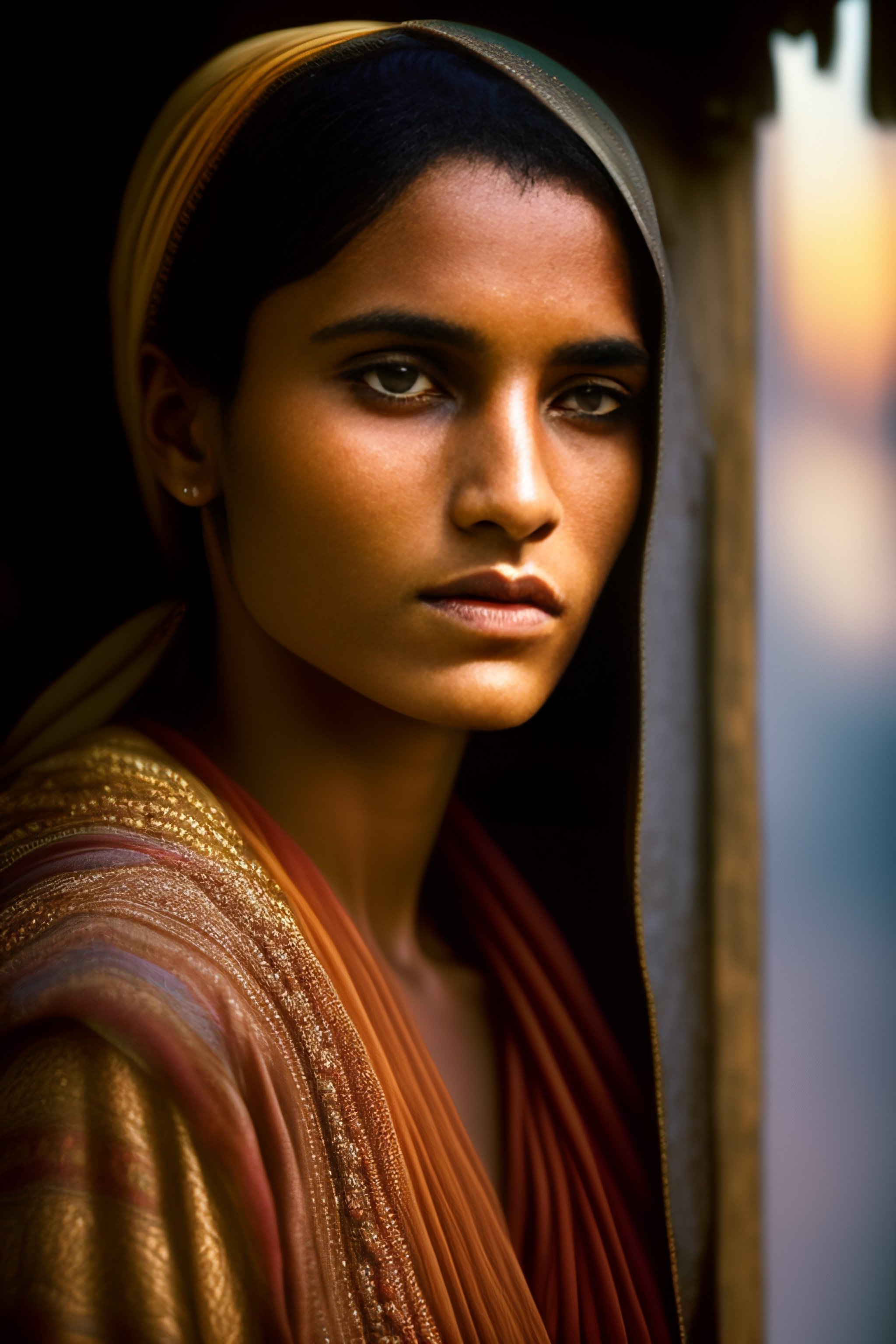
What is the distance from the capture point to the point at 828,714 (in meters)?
1.38

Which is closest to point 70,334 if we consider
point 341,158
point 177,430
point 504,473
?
point 177,430

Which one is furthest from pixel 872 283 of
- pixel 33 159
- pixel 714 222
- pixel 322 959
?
pixel 322 959

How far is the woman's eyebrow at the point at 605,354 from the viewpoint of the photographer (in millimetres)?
732

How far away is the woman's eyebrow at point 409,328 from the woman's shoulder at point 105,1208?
42 centimetres

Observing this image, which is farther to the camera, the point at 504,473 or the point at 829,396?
the point at 829,396

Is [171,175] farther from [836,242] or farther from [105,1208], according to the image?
[836,242]

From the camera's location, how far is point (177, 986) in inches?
24.5

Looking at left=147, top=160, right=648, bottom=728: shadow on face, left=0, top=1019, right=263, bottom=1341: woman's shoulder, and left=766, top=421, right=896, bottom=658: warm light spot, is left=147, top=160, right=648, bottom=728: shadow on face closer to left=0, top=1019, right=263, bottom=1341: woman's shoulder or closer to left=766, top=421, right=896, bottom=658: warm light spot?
left=0, top=1019, right=263, bottom=1341: woman's shoulder

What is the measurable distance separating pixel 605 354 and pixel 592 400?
4cm

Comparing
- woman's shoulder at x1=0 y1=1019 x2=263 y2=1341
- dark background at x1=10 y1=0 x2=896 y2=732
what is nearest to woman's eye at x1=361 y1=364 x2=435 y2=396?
dark background at x1=10 y1=0 x2=896 y2=732

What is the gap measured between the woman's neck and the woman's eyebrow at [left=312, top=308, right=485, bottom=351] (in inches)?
8.8

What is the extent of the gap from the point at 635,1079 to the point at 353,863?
1.03 ft

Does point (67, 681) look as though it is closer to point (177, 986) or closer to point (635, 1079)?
point (177, 986)

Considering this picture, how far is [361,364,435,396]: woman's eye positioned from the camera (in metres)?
0.72
